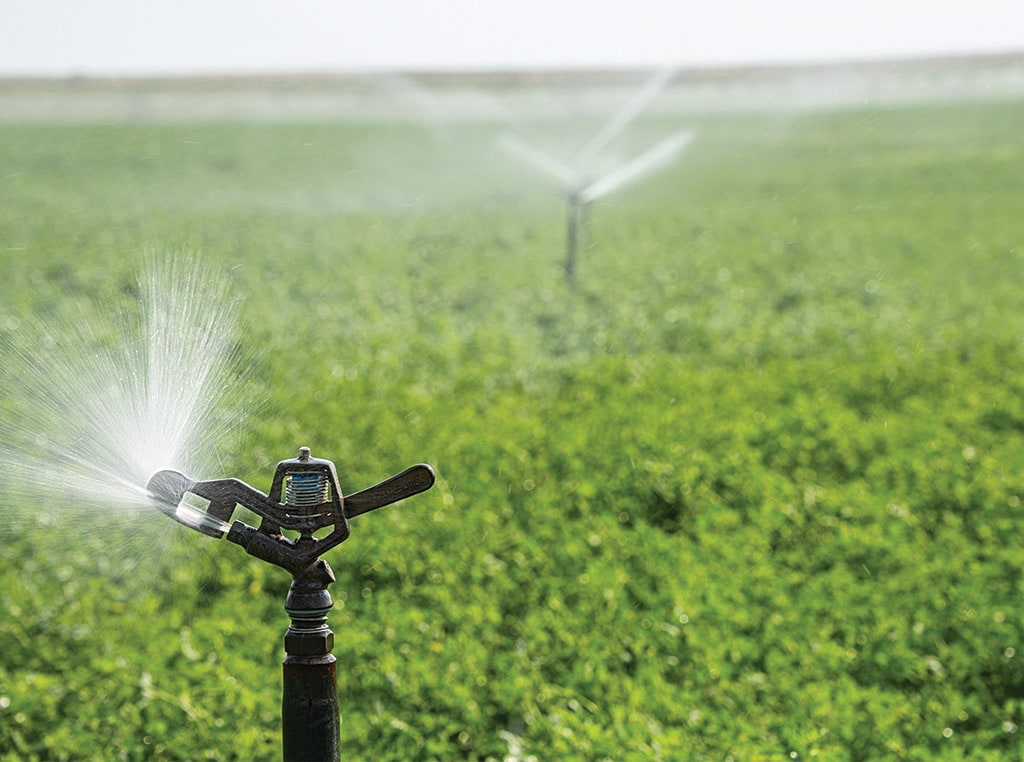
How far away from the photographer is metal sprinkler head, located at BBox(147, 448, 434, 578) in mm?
2326

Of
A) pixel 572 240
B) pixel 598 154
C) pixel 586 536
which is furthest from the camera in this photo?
pixel 598 154

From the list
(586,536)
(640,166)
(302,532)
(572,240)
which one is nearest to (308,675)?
(302,532)

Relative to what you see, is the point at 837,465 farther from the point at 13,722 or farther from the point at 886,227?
the point at 886,227

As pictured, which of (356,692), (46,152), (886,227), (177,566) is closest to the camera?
(356,692)

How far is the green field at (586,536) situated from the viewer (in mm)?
4348

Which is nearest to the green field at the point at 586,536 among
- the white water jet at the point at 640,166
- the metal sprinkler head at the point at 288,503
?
the metal sprinkler head at the point at 288,503

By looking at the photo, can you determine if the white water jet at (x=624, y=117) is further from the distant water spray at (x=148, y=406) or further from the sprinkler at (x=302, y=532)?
the sprinkler at (x=302, y=532)

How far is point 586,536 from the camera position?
596cm

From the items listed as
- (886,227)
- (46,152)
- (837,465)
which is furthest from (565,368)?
(46,152)

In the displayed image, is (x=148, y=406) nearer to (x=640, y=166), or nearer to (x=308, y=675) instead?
(x=308, y=675)

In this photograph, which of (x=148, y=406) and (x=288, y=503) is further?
(x=148, y=406)

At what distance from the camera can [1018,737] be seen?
441cm

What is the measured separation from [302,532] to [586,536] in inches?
146

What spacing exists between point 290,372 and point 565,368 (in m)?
2.13
